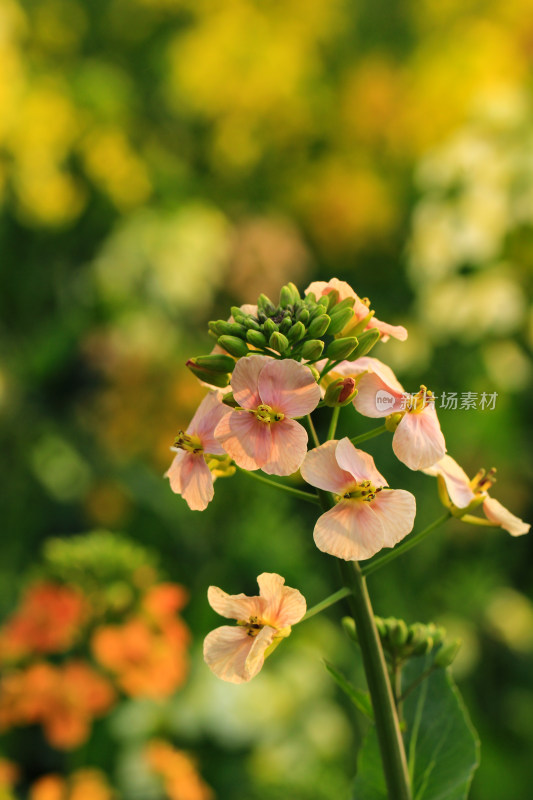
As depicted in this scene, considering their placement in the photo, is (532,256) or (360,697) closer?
(360,697)

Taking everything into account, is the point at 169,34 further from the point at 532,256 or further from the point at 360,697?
the point at 360,697

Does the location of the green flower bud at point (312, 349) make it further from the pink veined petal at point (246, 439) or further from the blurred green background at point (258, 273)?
the blurred green background at point (258, 273)

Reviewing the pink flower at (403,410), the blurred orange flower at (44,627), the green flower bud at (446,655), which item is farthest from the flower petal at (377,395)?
the blurred orange flower at (44,627)

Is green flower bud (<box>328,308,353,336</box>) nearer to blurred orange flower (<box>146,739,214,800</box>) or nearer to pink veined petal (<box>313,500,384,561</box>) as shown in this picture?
pink veined petal (<box>313,500,384,561</box>)

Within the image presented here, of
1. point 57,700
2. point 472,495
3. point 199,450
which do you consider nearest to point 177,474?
point 199,450

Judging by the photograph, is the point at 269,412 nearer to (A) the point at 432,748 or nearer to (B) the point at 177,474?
(B) the point at 177,474

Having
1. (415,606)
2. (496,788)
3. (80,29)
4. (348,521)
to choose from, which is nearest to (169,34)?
(80,29)
